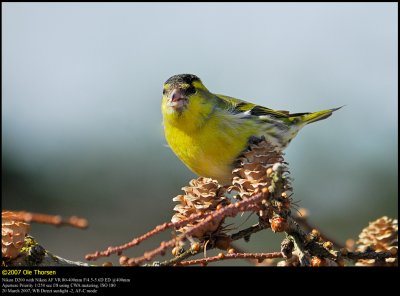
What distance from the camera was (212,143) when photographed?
2.98m

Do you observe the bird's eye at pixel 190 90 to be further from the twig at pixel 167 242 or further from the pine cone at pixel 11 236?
the twig at pixel 167 242

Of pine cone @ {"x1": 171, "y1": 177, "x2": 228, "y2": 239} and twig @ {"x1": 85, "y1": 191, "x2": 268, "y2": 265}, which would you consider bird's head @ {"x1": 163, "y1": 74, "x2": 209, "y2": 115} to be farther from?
twig @ {"x1": 85, "y1": 191, "x2": 268, "y2": 265}

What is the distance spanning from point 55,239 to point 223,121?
539 centimetres

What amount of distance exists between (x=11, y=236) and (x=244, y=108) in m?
1.77

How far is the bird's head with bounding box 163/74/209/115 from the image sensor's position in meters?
3.20

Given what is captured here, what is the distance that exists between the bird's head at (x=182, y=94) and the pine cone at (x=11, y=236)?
4.17 ft

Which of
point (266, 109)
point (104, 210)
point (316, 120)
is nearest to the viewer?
point (266, 109)

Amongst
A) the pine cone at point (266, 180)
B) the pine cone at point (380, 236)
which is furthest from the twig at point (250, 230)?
the pine cone at point (380, 236)

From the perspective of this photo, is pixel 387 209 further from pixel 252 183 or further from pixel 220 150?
pixel 252 183

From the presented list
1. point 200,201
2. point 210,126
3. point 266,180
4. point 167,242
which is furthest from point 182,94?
point 167,242
